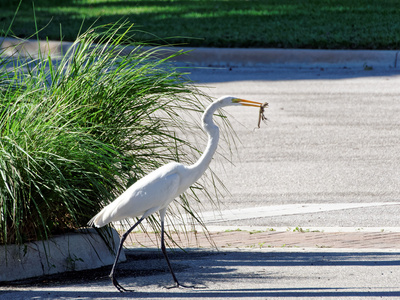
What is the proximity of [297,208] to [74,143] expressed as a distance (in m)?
2.94

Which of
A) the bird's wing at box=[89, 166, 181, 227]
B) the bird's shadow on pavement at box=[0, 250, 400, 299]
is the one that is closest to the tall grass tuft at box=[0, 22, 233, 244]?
the bird's wing at box=[89, 166, 181, 227]

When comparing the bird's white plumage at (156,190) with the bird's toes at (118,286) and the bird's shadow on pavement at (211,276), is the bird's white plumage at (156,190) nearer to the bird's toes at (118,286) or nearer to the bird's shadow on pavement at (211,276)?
the bird's toes at (118,286)

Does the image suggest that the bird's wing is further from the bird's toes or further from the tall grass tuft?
the bird's toes

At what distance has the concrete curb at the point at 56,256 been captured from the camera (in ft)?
16.5

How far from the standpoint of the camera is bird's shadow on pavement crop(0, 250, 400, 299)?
473 centimetres

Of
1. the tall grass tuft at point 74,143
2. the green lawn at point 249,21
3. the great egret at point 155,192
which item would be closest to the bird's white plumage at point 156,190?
the great egret at point 155,192

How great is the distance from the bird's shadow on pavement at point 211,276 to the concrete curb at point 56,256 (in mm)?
60

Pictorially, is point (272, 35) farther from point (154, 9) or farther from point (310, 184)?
point (310, 184)

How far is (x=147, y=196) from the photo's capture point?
4695 millimetres

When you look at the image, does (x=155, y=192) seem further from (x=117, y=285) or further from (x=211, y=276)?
(x=211, y=276)

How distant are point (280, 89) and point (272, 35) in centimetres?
317

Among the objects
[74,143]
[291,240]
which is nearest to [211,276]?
[291,240]

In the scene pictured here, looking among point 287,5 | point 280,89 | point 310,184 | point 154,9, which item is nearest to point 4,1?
point 154,9

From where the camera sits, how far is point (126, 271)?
5.39m
